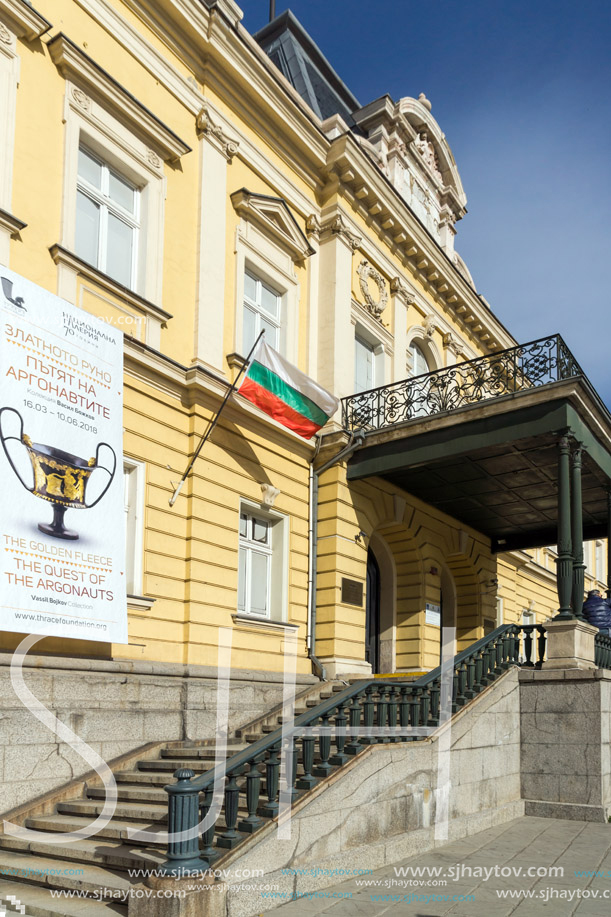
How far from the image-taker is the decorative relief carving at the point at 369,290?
17188mm

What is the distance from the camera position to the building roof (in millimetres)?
20602

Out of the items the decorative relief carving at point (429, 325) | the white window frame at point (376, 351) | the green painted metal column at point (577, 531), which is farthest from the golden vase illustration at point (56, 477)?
the decorative relief carving at point (429, 325)

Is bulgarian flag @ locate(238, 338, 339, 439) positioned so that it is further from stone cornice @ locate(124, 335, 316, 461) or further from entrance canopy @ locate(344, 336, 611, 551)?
entrance canopy @ locate(344, 336, 611, 551)

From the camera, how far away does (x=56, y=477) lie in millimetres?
9336

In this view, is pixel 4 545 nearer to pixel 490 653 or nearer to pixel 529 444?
pixel 490 653

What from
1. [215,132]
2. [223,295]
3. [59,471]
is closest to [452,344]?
[223,295]

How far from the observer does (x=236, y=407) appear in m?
13.0

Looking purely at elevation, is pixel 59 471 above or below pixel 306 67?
below

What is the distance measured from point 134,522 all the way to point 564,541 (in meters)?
6.37

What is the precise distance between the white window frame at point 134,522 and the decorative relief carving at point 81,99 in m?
4.61

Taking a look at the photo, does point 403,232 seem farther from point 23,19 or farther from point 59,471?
point 59,471

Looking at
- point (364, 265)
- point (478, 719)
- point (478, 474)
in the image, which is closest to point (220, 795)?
point (478, 719)

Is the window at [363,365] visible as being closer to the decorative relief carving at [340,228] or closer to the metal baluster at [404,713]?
the decorative relief carving at [340,228]

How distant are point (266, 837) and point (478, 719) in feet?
15.1
